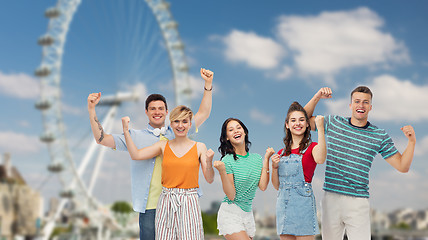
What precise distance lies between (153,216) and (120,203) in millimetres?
37648

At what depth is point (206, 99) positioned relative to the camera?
127 inches

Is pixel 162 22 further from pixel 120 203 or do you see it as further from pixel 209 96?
pixel 120 203

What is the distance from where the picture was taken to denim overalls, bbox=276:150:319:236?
2852 millimetres

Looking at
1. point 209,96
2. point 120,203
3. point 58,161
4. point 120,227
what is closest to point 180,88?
point 58,161

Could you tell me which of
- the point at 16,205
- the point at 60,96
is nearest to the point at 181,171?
the point at 60,96

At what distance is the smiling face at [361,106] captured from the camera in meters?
3.09

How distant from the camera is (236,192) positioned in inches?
115

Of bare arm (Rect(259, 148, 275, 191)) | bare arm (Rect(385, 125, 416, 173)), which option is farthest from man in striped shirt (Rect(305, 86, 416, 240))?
bare arm (Rect(259, 148, 275, 191))

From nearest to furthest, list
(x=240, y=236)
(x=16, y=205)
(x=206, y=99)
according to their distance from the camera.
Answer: (x=240, y=236) → (x=206, y=99) → (x=16, y=205)

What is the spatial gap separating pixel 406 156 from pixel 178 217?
1.38m

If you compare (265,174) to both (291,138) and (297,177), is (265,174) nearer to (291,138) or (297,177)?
(297,177)

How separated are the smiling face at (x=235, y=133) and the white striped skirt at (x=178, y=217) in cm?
42

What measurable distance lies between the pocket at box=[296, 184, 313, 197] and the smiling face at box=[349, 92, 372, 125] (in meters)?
0.56

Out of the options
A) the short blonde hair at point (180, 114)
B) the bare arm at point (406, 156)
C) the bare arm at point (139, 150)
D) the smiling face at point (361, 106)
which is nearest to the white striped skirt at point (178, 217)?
the bare arm at point (139, 150)
